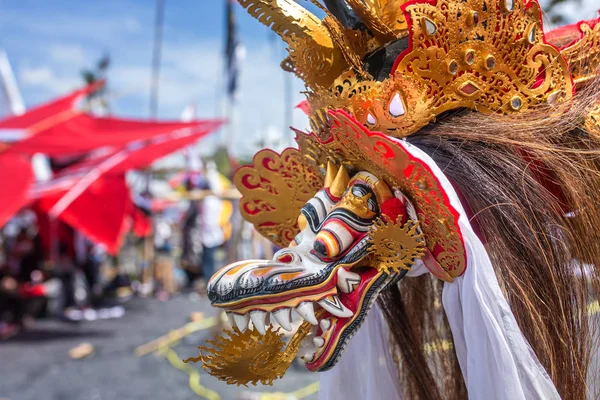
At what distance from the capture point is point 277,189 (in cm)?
111

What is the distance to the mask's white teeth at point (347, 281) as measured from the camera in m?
0.81

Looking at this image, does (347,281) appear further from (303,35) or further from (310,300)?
(303,35)

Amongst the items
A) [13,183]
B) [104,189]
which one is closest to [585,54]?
[13,183]

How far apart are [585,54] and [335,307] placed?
0.67 metres

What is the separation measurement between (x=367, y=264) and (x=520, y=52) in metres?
0.44

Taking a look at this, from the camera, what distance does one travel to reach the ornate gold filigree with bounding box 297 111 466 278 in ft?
2.46

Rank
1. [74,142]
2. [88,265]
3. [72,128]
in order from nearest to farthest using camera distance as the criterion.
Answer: [74,142], [72,128], [88,265]

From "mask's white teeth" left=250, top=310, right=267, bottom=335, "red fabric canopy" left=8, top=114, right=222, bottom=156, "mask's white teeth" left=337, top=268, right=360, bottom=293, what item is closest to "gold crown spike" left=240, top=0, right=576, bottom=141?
"mask's white teeth" left=337, top=268, right=360, bottom=293

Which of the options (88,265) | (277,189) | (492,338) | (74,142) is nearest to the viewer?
(492,338)

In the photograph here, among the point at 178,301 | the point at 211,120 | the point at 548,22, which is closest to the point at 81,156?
the point at 211,120

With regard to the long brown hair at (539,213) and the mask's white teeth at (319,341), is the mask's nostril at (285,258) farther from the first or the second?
the long brown hair at (539,213)

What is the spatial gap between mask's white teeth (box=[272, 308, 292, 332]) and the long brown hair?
1.11 ft

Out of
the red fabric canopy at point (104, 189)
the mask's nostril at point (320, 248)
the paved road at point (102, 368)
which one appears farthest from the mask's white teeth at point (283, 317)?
the red fabric canopy at point (104, 189)

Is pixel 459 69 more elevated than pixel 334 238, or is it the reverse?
pixel 459 69
